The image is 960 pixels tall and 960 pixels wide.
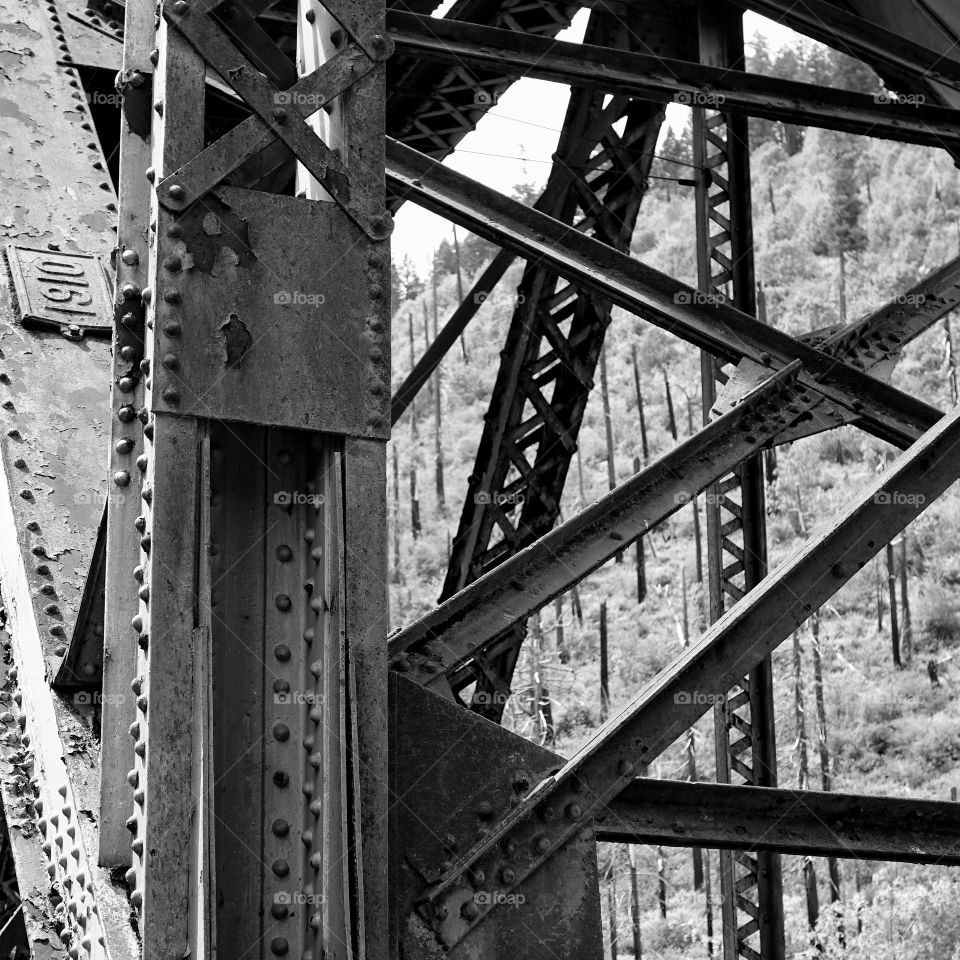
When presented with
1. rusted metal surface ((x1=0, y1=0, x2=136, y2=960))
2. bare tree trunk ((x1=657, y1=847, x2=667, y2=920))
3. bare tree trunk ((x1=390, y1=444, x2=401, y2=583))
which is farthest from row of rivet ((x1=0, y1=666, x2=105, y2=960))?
bare tree trunk ((x1=390, y1=444, x2=401, y2=583))

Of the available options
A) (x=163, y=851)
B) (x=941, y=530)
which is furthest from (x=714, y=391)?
(x=941, y=530)

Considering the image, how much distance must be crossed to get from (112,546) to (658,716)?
1.39m

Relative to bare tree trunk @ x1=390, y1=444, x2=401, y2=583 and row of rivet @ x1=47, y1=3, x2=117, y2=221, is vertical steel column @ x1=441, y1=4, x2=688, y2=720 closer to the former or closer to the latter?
row of rivet @ x1=47, y1=3, x2=117, y2=221

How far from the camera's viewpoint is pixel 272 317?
3.24 m

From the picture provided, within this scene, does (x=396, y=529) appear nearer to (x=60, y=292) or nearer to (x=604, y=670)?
(x=604, y=670)

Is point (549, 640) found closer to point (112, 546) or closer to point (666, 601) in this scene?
point (666, 601)

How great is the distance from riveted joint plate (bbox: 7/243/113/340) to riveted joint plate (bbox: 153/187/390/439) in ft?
6.16

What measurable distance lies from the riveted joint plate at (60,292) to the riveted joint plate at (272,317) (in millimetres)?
1876

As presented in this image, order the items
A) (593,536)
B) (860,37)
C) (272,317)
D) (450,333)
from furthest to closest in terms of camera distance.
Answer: (450,333)
(860,37)
(593,536)
(272,317)

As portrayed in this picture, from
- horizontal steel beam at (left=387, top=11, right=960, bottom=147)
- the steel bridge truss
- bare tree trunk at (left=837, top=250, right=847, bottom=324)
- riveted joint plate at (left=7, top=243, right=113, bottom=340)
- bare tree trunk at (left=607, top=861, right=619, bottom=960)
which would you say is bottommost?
bare tree trunk at (left=607, top=861, right=619, bottom=960)

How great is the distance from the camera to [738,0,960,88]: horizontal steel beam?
6.09m

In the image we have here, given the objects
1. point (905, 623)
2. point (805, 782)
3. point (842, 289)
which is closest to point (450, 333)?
point (805, 782)

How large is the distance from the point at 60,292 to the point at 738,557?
388cm

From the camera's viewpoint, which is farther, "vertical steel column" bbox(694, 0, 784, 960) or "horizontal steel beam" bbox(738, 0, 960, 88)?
"vertical steel column" bbox(694, 0, 784, 960)
